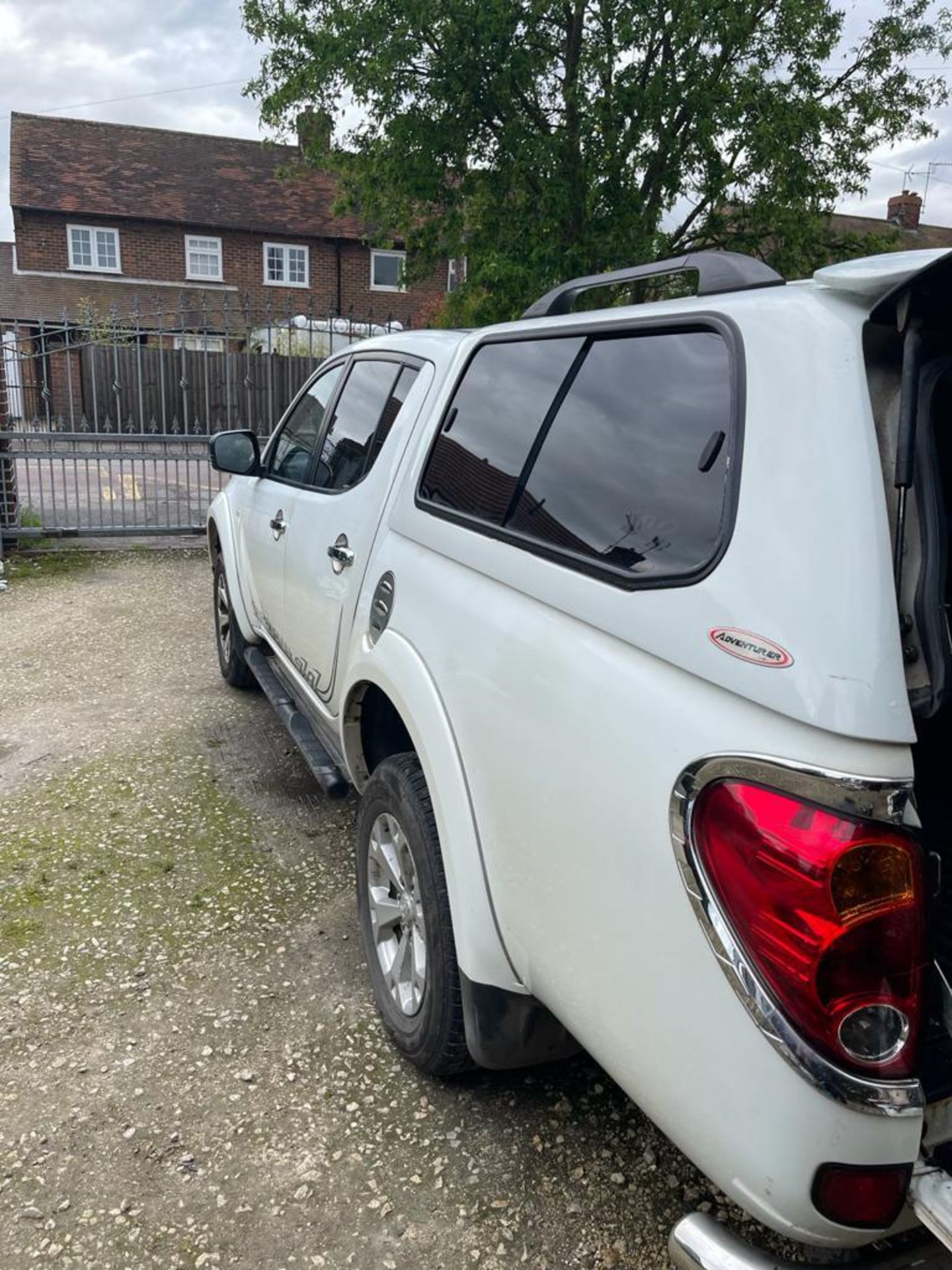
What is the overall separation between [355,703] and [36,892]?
57.5 inches

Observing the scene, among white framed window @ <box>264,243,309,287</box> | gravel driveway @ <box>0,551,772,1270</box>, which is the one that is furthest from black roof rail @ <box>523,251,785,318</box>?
white framed window @ <box>264,243,309,287</box>

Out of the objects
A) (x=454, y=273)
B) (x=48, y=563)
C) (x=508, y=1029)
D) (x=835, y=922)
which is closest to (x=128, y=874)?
(x=508, y=1029)

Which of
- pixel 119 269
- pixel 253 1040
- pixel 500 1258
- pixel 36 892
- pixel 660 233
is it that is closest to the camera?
pixel 500 1258

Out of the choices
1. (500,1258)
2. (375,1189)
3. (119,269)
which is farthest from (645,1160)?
(119,269)

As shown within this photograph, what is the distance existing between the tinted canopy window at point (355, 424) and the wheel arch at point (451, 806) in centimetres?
90

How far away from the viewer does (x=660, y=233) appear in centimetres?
857

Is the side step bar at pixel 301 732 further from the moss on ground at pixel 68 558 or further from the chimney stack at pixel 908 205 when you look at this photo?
the chimney stack at pixel 908 205

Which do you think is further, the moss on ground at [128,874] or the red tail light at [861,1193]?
the moss on ground at [128,874]

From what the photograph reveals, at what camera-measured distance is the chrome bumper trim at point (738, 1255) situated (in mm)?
1411

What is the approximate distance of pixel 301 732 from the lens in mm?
3564

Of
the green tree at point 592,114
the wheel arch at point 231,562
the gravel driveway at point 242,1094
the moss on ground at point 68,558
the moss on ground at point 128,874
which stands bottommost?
the gravel driveway at point 242,1094

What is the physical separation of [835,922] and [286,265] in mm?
30960

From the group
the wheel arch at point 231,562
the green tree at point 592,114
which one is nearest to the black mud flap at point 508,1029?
the wheel arch at point 231,562

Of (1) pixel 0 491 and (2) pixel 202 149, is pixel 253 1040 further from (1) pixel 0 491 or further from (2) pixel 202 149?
(2) pixel 202 149
